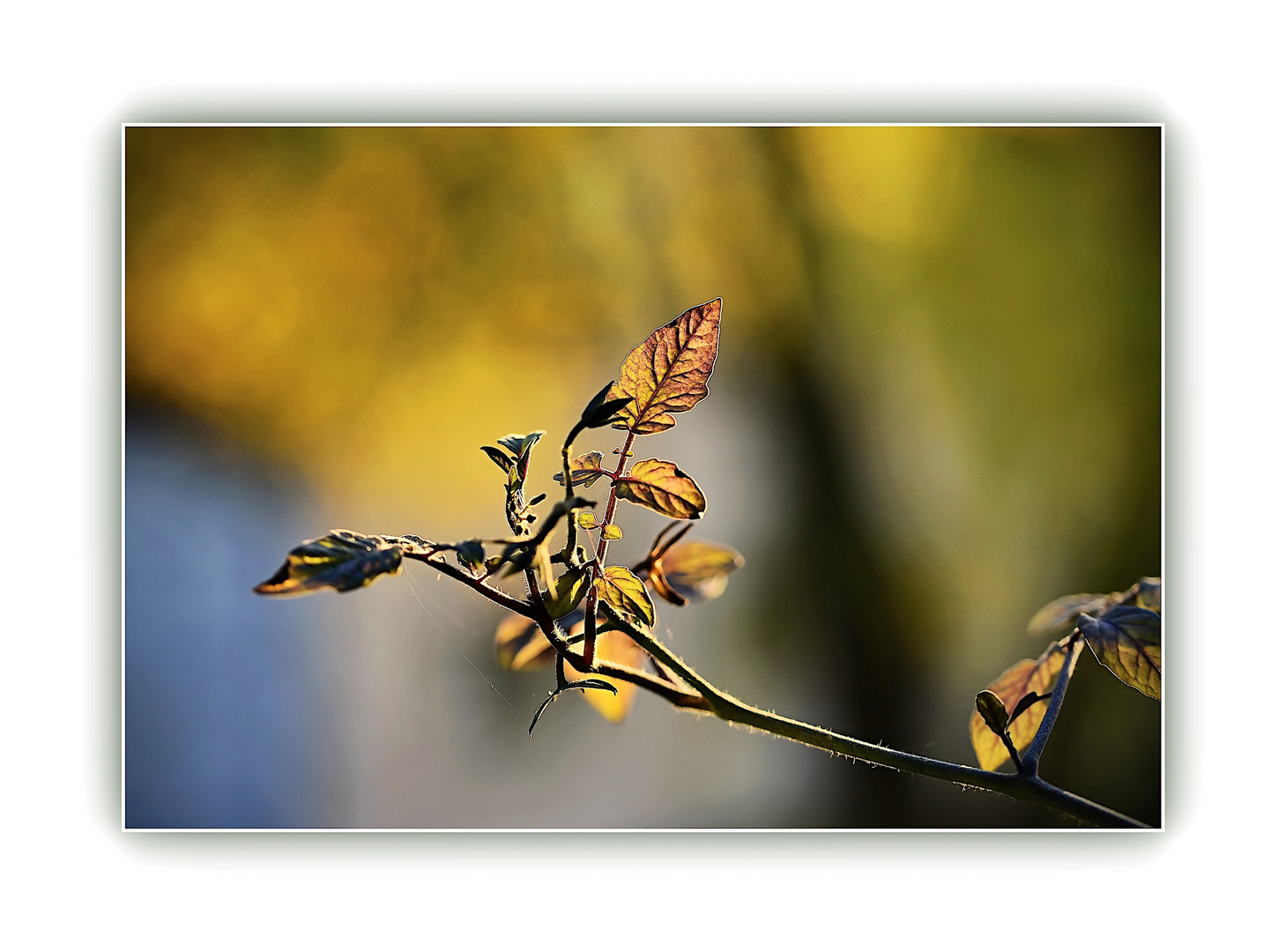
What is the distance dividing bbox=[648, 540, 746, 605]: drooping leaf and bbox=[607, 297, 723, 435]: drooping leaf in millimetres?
122

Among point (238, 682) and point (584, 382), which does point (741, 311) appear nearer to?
point (584, 382)

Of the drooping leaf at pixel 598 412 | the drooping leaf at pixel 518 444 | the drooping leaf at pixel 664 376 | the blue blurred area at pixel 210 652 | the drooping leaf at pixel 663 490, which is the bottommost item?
the blue blurred area at pixel 210 652

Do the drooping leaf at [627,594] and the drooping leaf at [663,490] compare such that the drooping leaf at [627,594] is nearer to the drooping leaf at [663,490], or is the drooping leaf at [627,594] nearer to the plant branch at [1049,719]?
the drooping leaf at [663,490]

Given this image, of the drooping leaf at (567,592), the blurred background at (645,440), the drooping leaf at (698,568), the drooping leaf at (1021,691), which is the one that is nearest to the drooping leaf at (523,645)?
the drooping leaf at (698,568)

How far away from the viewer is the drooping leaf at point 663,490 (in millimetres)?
433

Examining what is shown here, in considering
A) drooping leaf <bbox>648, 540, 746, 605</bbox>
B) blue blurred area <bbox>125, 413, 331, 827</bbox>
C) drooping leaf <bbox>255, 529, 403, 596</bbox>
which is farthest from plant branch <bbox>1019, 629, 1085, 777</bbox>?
blue blurred area <bbox>125, 413, 331, 827</bbox>

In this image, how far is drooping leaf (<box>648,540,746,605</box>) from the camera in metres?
0.54

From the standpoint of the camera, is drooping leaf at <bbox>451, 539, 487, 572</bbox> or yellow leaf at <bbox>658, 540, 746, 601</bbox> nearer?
drooping leaf at <bbox>451, 539, 487, 572</bbox>

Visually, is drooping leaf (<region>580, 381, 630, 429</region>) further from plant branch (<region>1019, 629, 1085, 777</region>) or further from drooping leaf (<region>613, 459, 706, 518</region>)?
plant branch (<region>1019, 629, 1085, 777</region>)

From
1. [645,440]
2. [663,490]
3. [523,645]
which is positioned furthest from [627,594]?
[645,440]
